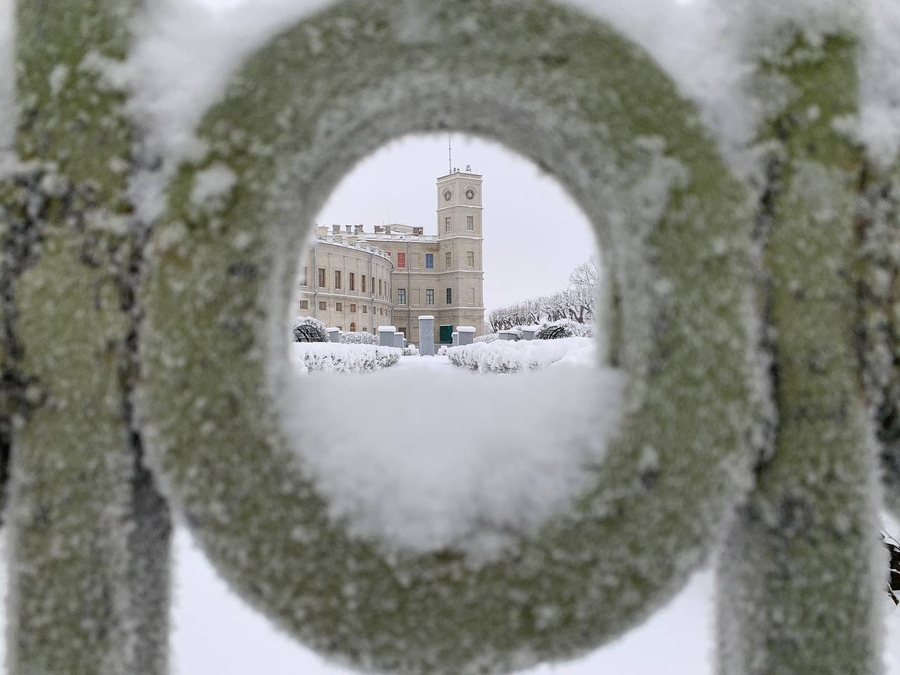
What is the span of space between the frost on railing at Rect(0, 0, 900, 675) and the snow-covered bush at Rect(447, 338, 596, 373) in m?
4.84

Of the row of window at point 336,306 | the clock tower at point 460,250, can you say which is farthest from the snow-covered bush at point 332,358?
the clock tower at point 460,250

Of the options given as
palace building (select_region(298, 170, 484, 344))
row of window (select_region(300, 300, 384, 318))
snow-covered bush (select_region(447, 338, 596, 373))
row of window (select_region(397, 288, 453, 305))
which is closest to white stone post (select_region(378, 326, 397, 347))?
snow-covered bush (select_region(447, 338, 596, 373))

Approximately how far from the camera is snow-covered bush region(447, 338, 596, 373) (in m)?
6.66

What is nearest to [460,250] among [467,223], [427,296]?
[467,223]

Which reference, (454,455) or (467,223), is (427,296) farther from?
(454,455)

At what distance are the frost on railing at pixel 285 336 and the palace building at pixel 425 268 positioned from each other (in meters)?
27.8

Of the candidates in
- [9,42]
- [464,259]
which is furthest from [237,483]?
[464,259]

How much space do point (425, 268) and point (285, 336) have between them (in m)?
33.4

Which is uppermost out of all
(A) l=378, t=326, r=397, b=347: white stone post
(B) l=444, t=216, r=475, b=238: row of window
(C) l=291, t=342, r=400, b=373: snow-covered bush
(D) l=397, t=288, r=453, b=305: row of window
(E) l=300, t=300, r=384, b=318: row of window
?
(B) l=444, t=216, r=475, b=238: row of window

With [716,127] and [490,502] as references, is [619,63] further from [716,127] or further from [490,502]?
[490,502]

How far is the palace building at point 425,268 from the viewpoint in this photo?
96.5 ft

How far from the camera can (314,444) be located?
2.66 feet

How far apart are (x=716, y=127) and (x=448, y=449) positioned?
1.82 ft

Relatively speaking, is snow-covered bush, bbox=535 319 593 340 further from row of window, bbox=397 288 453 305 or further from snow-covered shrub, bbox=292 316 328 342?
row of window, bbox=397 288 453 305
